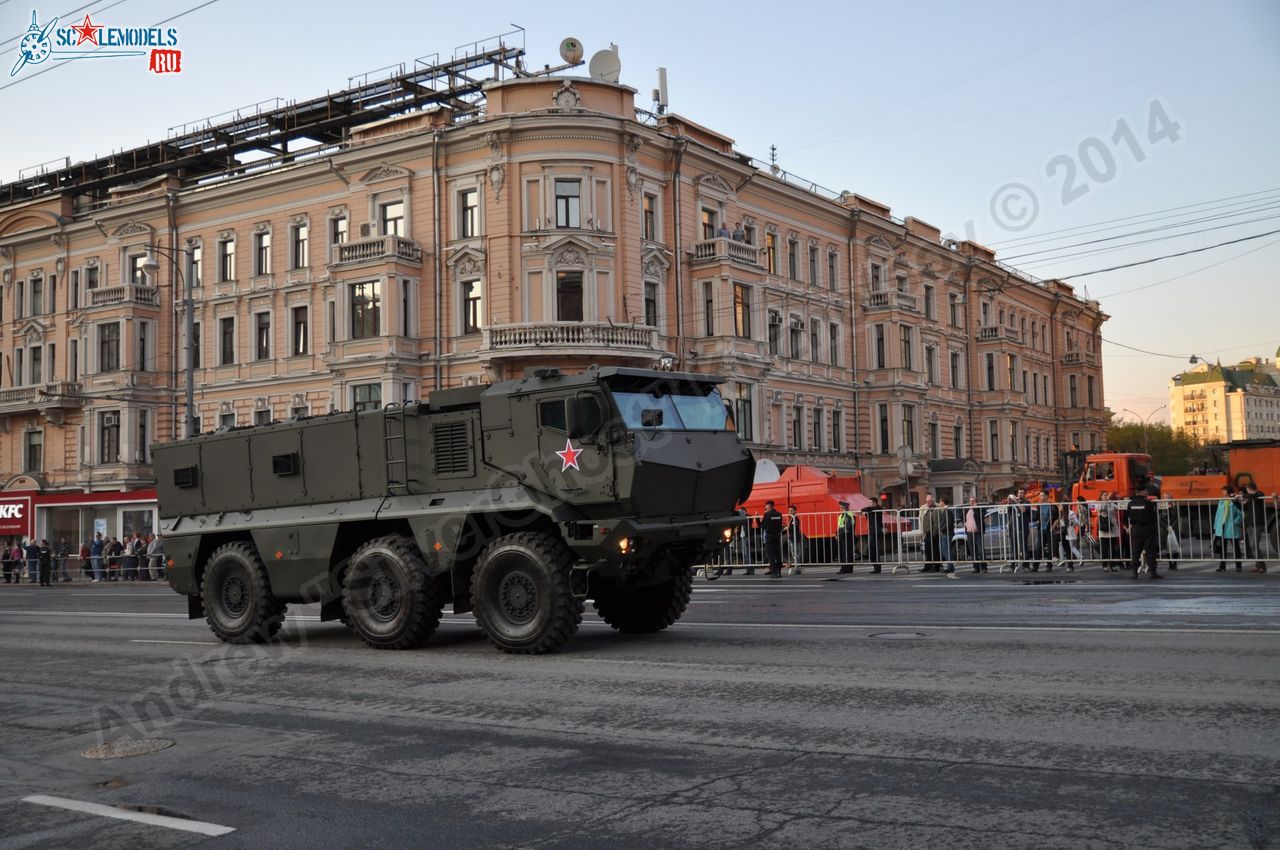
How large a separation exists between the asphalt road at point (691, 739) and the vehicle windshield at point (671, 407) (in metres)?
2.32

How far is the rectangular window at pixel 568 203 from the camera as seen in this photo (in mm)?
42531

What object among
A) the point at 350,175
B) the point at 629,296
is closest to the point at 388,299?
the point at 350,175

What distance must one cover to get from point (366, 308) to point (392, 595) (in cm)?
3379

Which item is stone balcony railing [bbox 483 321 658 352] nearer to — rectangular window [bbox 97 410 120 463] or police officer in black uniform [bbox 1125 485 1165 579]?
rectangular window [bbox 97 410 120 463]

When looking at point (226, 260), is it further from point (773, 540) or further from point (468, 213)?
point (773, 540)

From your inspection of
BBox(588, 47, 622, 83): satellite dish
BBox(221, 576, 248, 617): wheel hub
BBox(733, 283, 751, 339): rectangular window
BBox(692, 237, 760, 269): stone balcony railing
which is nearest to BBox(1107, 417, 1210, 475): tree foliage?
BBox(733, 283, 751, 339): rectangular window

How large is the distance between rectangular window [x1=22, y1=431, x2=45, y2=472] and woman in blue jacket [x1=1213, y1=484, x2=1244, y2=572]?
49879 millimetres

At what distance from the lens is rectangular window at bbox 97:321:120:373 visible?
52.2 meters

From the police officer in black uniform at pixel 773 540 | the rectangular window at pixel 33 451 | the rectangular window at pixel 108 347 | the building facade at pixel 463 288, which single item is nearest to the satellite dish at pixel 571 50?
the building facade at pixel 463 288

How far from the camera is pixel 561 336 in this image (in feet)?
132

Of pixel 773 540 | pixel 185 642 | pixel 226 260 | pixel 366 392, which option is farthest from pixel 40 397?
pixel 185 642

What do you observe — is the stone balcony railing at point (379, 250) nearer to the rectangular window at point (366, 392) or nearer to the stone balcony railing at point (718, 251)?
the rectangular window at point (366, 392)

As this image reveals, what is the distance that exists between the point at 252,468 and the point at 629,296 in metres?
29.3

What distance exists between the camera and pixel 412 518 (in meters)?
12.8
